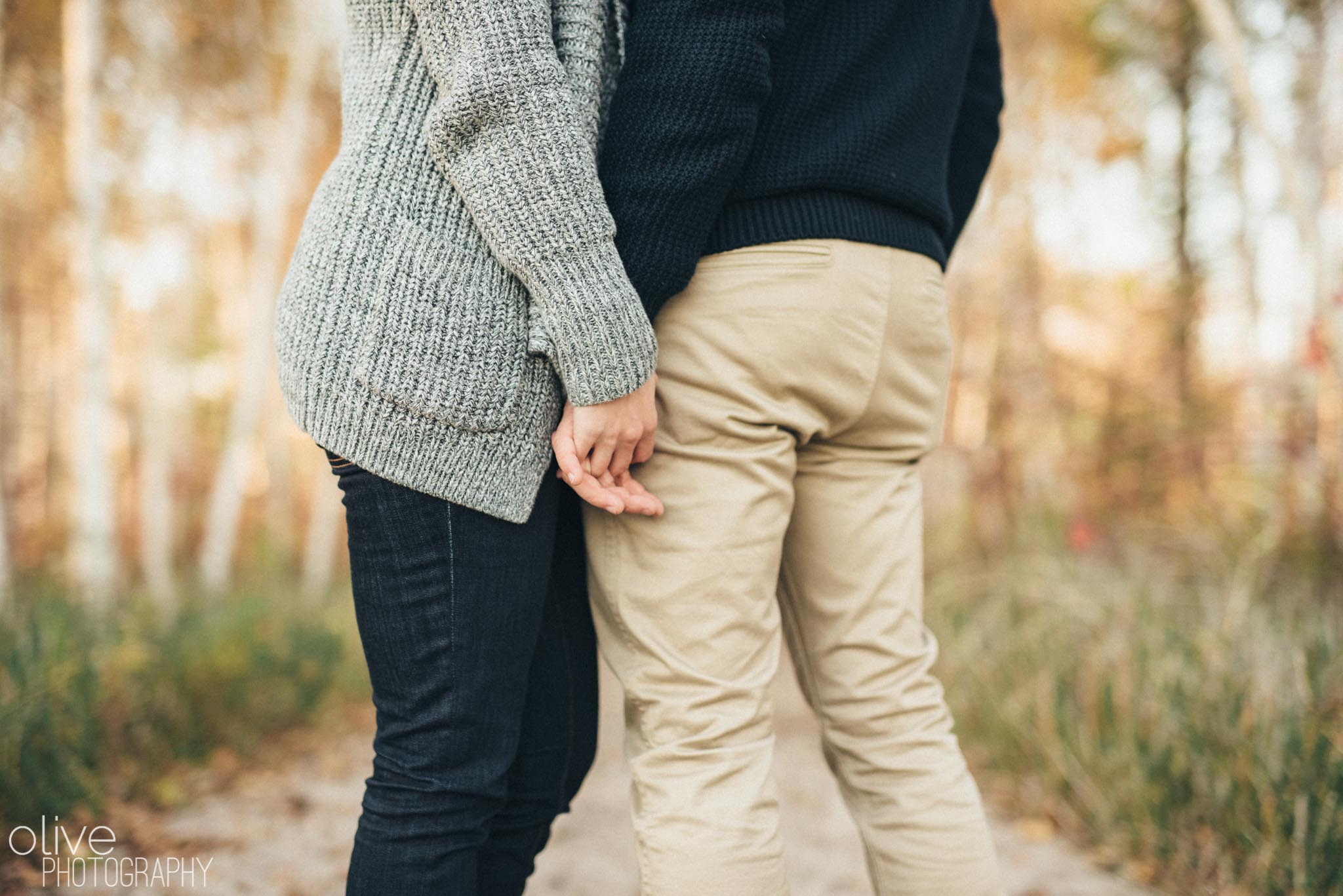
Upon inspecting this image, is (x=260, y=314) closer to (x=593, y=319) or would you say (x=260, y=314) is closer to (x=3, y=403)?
(x=3, y=403)

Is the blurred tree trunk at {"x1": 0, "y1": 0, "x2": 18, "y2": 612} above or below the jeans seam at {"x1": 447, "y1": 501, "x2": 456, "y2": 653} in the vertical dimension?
below

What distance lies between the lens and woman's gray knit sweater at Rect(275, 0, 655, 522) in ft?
2.52

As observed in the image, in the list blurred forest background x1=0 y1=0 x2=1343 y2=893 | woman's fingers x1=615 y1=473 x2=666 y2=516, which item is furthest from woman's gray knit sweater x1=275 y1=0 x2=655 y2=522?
blurred forest background x1=0 y1=0 x2=1343 y2=893

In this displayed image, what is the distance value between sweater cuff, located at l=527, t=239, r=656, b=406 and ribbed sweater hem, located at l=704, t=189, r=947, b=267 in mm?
148

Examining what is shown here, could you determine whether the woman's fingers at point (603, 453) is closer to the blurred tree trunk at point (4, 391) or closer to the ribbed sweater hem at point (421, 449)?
the ribbed sweater hem at point (421, 449)

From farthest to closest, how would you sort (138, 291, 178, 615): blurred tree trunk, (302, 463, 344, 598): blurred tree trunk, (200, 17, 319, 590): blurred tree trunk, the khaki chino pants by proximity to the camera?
(302, 463, 344, 598): blurred tree trunk, (138, 291, 178, 615): blurred tree trunk, (200, 17, 319, 590): blurred tree trunk, the khaki chino pants

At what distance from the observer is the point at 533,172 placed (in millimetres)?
781

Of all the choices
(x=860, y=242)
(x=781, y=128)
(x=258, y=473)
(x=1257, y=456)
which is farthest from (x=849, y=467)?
(x=258, y=473)

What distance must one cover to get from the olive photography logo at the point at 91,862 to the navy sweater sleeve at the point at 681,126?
1.70 m

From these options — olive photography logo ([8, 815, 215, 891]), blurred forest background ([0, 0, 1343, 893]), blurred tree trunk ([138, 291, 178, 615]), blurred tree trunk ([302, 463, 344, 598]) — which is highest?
blurred forest background ([0, 0, 1343, 893])

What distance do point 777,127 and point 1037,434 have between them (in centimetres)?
434

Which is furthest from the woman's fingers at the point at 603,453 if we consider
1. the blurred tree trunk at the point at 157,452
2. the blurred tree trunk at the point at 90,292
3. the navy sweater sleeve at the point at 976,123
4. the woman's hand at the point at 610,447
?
the blurred tree trunk at the point at 157,452

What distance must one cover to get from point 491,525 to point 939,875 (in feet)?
2.22

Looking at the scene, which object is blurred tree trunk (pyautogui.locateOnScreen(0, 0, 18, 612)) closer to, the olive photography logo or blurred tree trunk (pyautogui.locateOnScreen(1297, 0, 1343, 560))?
the olive photography logo
